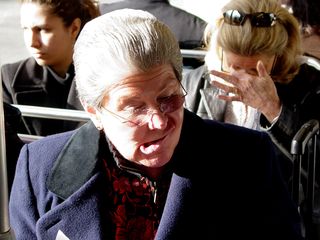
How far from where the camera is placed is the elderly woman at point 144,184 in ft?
6.01

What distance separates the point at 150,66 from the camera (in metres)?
1.71

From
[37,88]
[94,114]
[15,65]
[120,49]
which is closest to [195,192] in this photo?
[94,114]

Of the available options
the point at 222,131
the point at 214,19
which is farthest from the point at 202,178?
the point at 214,19

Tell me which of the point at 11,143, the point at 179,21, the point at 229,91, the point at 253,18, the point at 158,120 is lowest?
the point at 179,21

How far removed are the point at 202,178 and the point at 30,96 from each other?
1.60m

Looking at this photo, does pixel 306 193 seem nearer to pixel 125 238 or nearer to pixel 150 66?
pixel 125 238

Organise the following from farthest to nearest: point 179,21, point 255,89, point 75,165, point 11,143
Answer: point 179,21, point 255,89, point 11,143, point 75,165

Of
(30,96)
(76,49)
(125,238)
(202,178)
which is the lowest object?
(30,96)

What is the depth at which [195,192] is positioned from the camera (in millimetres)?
1920

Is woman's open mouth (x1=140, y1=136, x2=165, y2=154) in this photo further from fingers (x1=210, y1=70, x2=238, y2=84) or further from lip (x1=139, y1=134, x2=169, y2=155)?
fingers (x1=210, y1=70, x2=238, y2=84)

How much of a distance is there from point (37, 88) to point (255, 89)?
48.2 inches

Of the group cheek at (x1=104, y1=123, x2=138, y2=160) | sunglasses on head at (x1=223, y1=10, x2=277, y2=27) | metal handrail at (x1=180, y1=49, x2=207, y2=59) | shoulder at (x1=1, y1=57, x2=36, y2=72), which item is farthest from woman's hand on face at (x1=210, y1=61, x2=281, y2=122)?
shoulder at (x1=1, y1=57, x2=36, y2=72)

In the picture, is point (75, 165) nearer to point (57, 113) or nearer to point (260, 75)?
point (57, 113)

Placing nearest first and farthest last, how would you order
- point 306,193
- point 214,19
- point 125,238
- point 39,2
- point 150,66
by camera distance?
point 150,66
point 125,238
point 306,193
point 214,19
point 39,2
